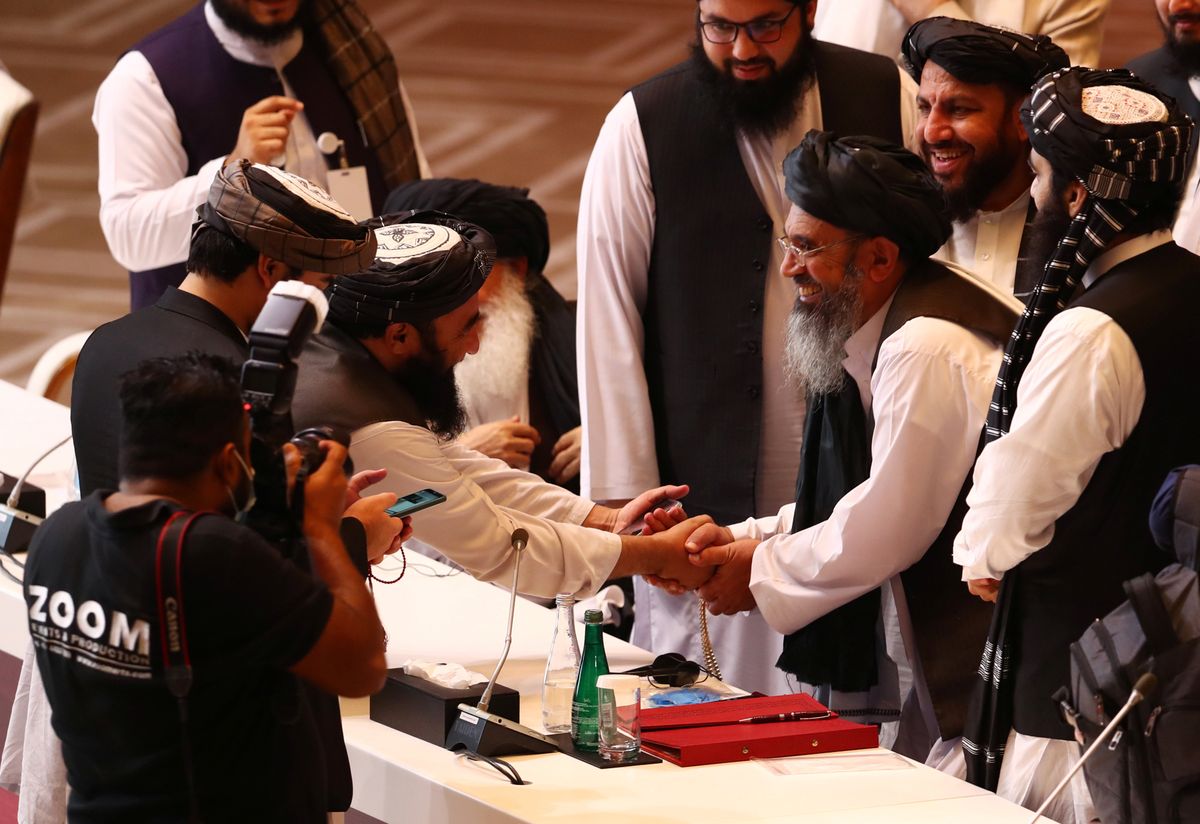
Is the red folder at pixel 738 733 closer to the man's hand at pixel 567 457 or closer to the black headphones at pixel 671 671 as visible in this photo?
the black headphones at pixel 671 671

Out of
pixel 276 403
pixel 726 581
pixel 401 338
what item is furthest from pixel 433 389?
pixel 276 403

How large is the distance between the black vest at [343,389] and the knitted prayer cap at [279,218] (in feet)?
1.36

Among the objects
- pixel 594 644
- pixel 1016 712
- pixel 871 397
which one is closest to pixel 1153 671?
pixel 1016 712

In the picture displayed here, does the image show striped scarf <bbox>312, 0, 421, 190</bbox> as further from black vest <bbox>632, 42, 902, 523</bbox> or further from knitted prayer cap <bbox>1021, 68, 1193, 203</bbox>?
knitted prayer cap <bbox>1021, 68, 1193, 203</bbox>

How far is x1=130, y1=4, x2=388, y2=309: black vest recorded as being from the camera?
468 centimetres

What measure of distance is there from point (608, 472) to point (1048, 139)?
1.60m

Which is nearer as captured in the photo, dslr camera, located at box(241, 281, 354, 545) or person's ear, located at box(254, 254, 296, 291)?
dslr camera, located at box(241, 281, 354, 545)

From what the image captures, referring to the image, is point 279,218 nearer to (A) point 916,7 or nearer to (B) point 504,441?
(B) point 504,441

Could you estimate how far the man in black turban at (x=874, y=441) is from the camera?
124 inches

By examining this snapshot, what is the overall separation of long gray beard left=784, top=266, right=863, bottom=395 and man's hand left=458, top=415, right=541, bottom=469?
3.67 feet

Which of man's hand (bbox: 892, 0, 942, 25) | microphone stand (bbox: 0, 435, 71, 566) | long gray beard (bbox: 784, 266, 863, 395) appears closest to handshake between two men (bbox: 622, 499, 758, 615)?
long gray beard (bbox: 784, 266, 863, 395)

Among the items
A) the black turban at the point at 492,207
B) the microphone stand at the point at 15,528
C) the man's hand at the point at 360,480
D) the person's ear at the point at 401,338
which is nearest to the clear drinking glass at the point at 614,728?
the man's hand at the point at 360,480

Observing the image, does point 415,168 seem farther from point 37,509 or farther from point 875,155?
point 875,155

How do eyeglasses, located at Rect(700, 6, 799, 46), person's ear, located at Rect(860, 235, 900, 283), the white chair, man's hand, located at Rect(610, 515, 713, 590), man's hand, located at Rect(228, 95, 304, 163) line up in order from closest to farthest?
person's ear, located at Rect(860, 235, 900, 283), man's hand, located at Rect(610, 515, 713, 590), eyeglasses, located at Rect(700, 6, 799, 46), man's hand, located at Rect(228, 95, 304, 163), the white chair
